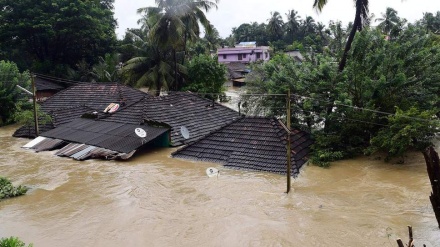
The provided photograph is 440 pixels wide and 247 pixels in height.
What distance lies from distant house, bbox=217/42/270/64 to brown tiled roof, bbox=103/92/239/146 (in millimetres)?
31135

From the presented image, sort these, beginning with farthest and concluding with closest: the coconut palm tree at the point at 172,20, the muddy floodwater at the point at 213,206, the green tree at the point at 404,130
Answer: the coconut palm tree at the point at 172,20, the green tree at the point at 404,130, the muddy floodwater at the point at 213,206

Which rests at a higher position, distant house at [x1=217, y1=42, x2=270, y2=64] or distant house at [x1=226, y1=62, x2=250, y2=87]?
distant house at [x1=217, y1=42, x2=270, y2=64]

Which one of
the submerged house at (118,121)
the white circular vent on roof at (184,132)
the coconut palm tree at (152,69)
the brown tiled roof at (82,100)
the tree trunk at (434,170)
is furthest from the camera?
the coconut palm tree at (152,69)

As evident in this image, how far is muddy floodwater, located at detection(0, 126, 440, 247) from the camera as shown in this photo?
8.77 meters

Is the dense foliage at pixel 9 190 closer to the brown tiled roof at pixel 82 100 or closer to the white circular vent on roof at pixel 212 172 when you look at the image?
the white circular vent on roof at pixel 212 172

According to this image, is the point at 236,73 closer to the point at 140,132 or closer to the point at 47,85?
the point at 47,85

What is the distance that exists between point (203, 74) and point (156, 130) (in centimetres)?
1238

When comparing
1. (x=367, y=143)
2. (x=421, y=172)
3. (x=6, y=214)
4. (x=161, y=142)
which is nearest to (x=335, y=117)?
(x=367, y=143)

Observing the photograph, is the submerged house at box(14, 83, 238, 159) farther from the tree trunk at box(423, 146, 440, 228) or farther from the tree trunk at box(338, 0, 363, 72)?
the tree trunk at box(423, 146, 440, 228)

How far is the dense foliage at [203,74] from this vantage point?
27.6 meters

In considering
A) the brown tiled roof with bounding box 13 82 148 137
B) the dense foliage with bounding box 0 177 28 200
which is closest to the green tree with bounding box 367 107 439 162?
the dense foliage with bounding box 0 177 28 200

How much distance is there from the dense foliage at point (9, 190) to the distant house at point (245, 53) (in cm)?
4124

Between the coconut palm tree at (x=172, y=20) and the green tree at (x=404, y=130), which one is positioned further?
the coconut palm tree at (x=172, y=20)

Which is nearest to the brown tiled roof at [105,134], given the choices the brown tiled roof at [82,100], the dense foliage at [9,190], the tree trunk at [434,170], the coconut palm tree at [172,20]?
the brown tiled roof at [82,100]
